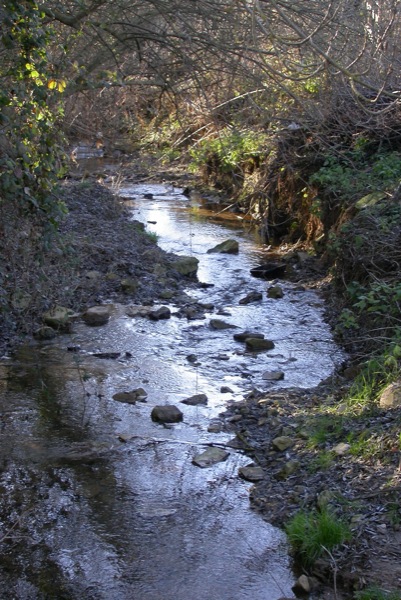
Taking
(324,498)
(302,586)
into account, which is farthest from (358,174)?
(302,586)

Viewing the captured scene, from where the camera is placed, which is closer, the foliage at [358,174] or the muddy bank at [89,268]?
the muddy bank at [89,268]

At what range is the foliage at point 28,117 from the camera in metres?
4.74

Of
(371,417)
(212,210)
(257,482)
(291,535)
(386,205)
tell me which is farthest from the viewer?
(212,210)

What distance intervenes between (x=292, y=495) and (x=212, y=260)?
7.51 m

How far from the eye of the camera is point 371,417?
6406 millimetres

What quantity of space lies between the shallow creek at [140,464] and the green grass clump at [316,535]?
0.41 ft

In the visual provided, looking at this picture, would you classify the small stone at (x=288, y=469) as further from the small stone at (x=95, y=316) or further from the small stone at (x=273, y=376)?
the small stone at (x=95, y=316)

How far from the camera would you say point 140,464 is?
6246mm

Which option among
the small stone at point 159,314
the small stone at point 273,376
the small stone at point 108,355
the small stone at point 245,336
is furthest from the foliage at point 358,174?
the small stone at point 108,355

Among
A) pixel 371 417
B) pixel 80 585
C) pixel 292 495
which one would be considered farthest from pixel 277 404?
pixel 80 585

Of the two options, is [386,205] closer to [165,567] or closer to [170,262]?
[170,262]

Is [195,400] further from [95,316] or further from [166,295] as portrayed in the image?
[166,295]

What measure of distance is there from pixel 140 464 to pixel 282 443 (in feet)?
3.78

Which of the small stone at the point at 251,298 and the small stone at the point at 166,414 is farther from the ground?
the small stone at the point at 166,414
